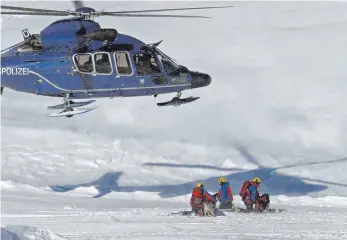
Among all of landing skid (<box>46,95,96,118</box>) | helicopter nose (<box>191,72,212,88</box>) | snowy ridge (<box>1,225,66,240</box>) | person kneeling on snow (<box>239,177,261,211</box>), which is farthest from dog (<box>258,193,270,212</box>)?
snowy ridge (<box>1,225,66,240</box>)

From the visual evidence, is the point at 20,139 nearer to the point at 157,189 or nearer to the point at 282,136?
the point at 157,189

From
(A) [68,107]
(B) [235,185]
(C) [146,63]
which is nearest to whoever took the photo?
(A) [68,107]

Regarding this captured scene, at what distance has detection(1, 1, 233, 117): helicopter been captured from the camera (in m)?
13.6

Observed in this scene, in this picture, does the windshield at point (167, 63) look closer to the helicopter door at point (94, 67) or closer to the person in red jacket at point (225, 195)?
the helicopter door at point (94, 67)

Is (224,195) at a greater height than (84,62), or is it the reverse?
(84,62)

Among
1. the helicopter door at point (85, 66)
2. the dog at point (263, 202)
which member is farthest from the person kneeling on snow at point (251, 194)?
the helicopter door at point (85, 66)

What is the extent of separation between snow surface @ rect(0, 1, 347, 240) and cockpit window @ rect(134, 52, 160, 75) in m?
2.51

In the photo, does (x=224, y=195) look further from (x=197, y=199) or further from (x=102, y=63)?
(x=102, y=63)

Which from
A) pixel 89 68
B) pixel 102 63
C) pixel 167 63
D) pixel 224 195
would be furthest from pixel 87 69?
pixel 224 195

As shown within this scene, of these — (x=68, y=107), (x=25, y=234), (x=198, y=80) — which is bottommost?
(x=25, y=234)

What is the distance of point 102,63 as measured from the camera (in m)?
13.7

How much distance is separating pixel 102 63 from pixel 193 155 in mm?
3491

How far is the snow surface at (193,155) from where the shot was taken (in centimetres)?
1031

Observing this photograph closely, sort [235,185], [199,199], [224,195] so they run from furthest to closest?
[235,185] < [224,195] < [199,199]
